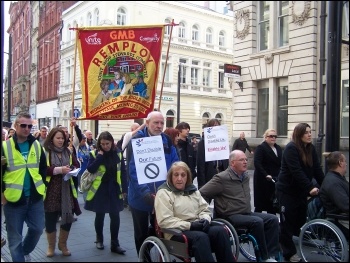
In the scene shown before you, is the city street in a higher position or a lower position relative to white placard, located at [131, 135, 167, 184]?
lower

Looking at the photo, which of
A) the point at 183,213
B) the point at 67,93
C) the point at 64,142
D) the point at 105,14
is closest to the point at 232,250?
the point at 183,213

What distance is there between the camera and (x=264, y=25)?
4344 mm

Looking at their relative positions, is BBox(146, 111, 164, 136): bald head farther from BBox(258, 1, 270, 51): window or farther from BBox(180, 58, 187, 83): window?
BBox(180, 58, 187, 83): window

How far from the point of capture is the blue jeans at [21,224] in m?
4.93

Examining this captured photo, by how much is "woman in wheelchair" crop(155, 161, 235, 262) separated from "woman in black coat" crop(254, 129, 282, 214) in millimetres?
2237

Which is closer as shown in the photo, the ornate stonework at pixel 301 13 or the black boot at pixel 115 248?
the ornate stonework at pixel 301 13

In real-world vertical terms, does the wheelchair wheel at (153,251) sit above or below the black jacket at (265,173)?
below

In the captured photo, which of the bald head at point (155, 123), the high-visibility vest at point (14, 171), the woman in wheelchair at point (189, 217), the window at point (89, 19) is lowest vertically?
the woman in wheelchair at point (189, 217)

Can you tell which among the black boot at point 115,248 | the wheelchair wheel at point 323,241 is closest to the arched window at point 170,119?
the black boot at point 115,248

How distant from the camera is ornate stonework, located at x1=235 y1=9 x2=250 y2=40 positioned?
432 centimetres

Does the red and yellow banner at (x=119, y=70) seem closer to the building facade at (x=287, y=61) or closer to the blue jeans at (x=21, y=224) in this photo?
the blue jeans at (x=21, y=224)

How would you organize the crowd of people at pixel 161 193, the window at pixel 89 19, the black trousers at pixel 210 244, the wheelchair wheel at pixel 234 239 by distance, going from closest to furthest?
1. the black trousers at pixel 210 244
2. the crowd of people at pixel 161 193
3. the wheelchair wheel at pixel 234 239
4. the window at pixel 89 19

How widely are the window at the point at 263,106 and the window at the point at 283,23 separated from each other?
54cm

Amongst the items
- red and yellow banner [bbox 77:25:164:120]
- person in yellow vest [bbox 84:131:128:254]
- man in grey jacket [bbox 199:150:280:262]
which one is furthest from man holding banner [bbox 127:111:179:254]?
red and yellow banner [bbox 77:25:164:120]
